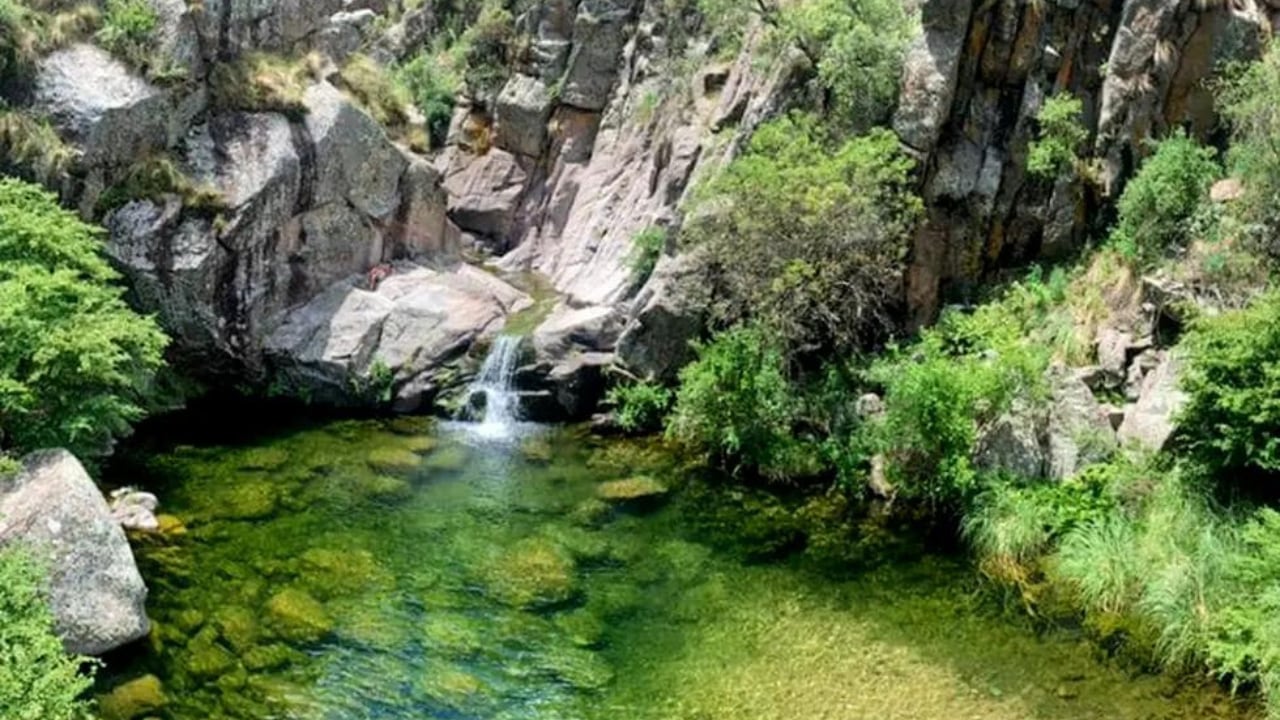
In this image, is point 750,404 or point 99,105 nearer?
point 750,404

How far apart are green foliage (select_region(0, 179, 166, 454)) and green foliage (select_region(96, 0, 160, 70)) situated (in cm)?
634

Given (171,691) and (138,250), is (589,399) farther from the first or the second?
(171,691)

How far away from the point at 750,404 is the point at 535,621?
24.5 ft

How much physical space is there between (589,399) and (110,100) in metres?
13.2

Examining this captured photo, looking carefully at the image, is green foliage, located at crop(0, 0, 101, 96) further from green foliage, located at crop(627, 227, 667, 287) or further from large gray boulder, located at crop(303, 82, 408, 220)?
green foliage, located at crop(627, 227, 667, 287)

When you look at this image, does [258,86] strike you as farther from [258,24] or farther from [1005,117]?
[1005,117]

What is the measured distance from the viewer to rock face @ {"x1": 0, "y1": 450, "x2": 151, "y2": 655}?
13.5m

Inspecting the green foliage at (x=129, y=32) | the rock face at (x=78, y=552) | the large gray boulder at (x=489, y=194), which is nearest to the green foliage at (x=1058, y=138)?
the rock face at (x=78, y=552)

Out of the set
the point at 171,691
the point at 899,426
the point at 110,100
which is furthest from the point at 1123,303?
the point at 110,100

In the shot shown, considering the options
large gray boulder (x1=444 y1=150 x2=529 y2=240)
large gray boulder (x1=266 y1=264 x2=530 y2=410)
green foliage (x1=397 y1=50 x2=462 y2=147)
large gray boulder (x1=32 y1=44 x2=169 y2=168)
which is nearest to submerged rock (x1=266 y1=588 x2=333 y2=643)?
large gray boulder (x1=266 y1=264 x2=530 y2=410)

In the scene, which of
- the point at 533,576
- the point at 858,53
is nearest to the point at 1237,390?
the point at 533,576

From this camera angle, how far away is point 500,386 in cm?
2605

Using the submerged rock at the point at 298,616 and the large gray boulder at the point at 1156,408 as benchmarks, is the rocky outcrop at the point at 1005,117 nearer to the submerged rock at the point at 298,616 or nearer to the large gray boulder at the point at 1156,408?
the large gray boulder at the point at 1156,408

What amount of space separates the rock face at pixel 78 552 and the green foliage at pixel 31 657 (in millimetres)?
432
